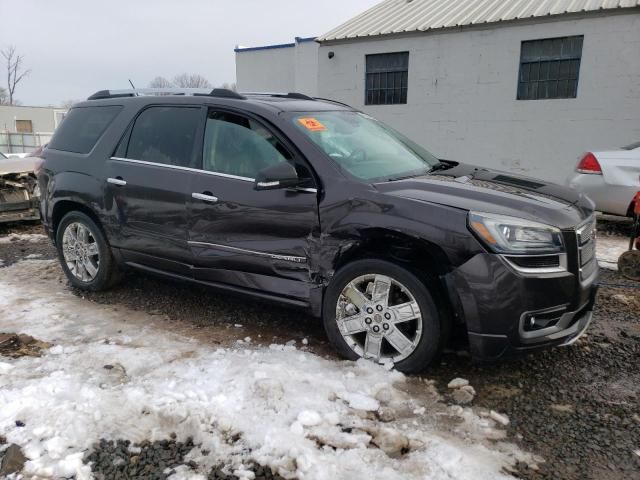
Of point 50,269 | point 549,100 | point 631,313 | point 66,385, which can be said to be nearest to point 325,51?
point 549,100

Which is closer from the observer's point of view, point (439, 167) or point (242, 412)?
point (242, 412)

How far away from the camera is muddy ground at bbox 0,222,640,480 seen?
2.58m

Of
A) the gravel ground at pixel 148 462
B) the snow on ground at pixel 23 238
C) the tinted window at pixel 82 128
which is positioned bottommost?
the snow on ground at pixel 23 238

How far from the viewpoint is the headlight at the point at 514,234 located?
2912mm

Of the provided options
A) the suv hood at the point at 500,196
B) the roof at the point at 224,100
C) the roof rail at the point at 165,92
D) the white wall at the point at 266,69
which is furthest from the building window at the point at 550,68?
the roof rail at the point at 165,92

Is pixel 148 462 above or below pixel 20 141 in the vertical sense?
below

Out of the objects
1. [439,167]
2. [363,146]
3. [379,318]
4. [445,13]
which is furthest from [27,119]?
[379,318]

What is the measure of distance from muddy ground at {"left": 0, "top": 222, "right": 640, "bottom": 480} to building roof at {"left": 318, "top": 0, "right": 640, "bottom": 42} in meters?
8.53

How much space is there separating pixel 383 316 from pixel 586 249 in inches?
52.0

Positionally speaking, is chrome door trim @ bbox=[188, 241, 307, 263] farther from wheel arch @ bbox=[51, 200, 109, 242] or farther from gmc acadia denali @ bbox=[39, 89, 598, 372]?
wheel arch @ bbox=[51, 200, 109, 242]

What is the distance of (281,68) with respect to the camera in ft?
57.0

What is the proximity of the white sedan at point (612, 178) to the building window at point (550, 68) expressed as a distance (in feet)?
17.5

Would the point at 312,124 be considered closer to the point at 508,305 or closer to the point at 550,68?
the point at 508,305

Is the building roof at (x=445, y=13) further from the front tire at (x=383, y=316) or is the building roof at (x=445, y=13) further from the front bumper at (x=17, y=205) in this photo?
the front tire at (x=383, y=316)
